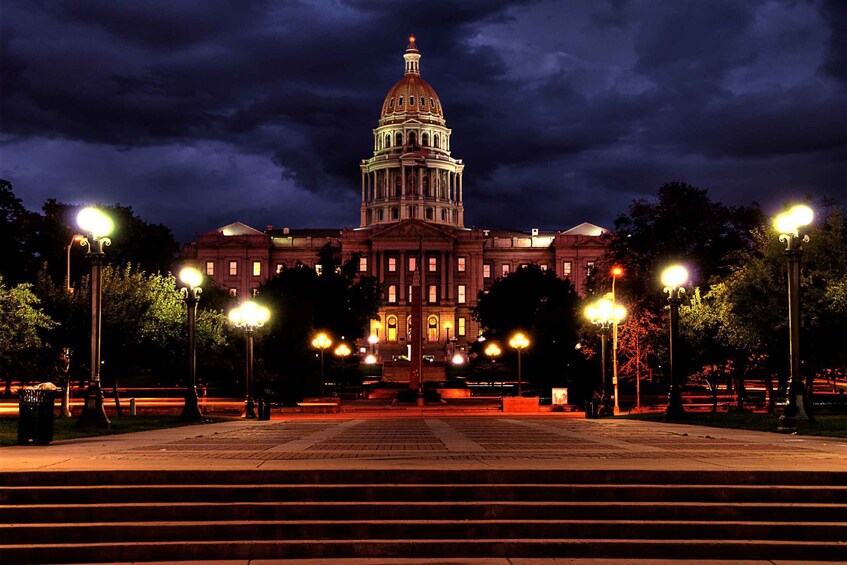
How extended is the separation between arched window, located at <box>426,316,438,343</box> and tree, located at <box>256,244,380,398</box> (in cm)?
5201

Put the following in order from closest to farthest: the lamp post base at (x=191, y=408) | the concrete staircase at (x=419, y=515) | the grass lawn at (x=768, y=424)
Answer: the concrete staircase at (x=419, y=515) < the grass lawn at (x=768, y=424) < the lamp post base at (x=191, y=408)

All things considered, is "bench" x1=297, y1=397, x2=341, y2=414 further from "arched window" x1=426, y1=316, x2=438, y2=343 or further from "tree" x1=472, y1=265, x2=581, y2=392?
"arched window" x1=426, y1=316, x2=438, y2=343

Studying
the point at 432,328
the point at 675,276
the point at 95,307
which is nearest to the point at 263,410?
the point at 95,307

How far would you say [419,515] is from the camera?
1273 cm

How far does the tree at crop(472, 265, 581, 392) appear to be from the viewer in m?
86.9

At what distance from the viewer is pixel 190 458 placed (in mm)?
16422

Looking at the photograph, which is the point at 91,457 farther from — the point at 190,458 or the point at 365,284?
the point at 365,284

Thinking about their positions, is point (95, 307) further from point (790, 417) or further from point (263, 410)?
point (790, 417)

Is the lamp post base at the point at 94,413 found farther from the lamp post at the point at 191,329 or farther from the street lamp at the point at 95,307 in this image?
the lamp post at the point at 191,329

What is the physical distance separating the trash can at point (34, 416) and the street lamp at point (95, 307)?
649 cm

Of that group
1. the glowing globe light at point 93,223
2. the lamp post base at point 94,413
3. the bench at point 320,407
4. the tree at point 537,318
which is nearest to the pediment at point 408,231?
the tree at point 537,318

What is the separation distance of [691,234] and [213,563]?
70.9 m

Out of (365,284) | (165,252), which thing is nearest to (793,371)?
(165,252)

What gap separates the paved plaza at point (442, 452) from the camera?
14992mm
